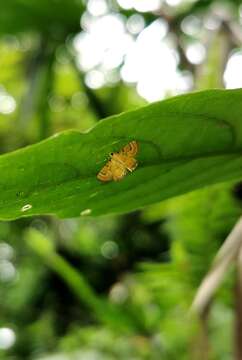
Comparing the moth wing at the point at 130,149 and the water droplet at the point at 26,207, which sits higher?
the moth wing at the point at 130,149

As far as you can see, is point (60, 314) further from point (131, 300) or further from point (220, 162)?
point (220, 162)

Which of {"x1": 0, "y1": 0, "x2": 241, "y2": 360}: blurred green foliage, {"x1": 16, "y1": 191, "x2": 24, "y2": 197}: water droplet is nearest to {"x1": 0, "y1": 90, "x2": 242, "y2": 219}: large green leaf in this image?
{"x1": 16, "y1": 191, "x2": 24, "y2": 197}: water droplet

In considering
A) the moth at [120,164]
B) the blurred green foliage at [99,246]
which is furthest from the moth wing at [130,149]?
the blurred green foliage at [99,246]

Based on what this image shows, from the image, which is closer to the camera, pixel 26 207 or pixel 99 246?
pixel 26 207


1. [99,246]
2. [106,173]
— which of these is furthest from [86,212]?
[99,246]

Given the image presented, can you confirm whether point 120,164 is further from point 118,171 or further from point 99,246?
point 99,246

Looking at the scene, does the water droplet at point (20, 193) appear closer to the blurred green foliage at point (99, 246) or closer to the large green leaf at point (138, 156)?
the large green leaf at point (138, 156)

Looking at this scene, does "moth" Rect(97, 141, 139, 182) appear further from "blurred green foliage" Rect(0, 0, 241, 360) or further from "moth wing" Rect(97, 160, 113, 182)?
"blurred green foliage" Rect(0, 0, 241, 360)
